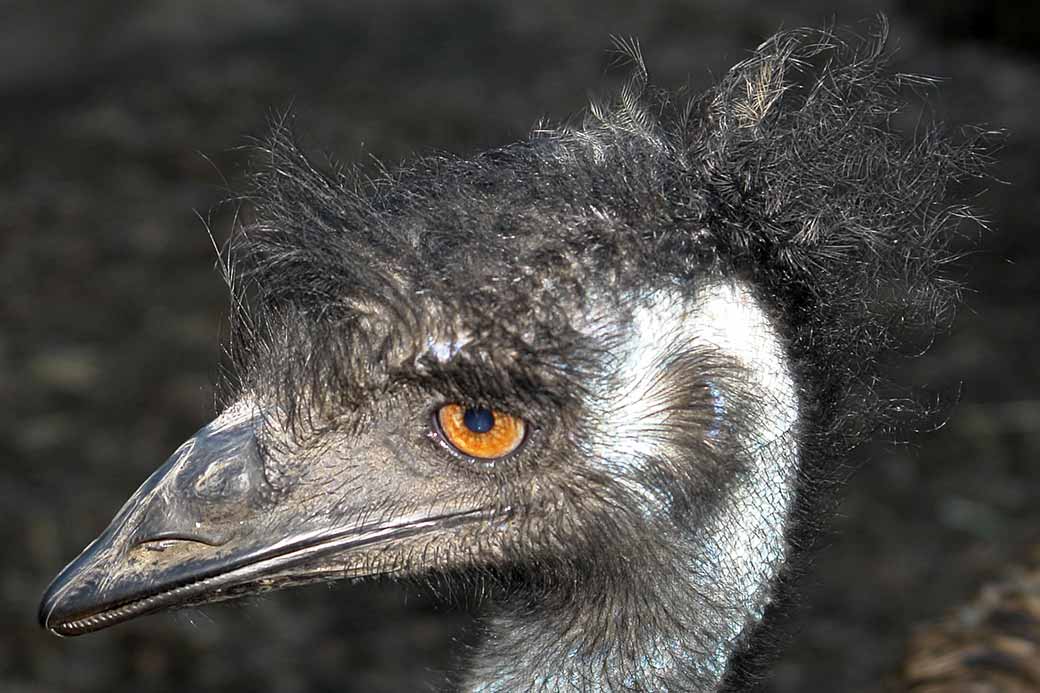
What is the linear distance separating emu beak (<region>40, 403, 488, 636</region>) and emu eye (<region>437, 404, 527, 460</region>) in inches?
3.9

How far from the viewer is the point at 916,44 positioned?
7148 millimetres

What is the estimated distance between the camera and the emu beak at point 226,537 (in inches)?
78.4

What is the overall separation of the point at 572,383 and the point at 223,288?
403 cm

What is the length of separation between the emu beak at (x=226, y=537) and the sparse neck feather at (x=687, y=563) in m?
0.21

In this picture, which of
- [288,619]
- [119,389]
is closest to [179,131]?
[119,389]

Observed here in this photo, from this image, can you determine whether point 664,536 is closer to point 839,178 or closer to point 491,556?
point 491,556

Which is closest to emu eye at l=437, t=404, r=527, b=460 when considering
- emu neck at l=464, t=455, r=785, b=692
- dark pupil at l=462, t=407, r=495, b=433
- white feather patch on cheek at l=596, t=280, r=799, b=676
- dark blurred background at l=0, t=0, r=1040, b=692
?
dark pupil at l=462, t=407, r=495, b=433

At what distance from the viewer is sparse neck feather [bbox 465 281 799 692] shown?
1.95 m

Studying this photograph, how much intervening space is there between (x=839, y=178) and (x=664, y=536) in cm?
53

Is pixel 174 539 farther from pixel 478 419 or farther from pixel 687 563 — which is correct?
pixel 687 563

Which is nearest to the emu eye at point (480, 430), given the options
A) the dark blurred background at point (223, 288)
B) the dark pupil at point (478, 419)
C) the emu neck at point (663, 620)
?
the dark pupil at point (478, 419)

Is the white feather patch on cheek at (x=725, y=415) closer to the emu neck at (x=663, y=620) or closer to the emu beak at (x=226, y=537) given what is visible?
the emu neck at (x=663, y=620)

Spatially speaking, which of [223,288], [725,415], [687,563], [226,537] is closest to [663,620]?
[687,563]

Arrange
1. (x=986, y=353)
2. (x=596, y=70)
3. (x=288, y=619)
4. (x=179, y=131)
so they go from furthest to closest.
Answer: (x=596, y=70)
(x=179, y=131)
(x=986, y=353)
(x=288, y=619)
